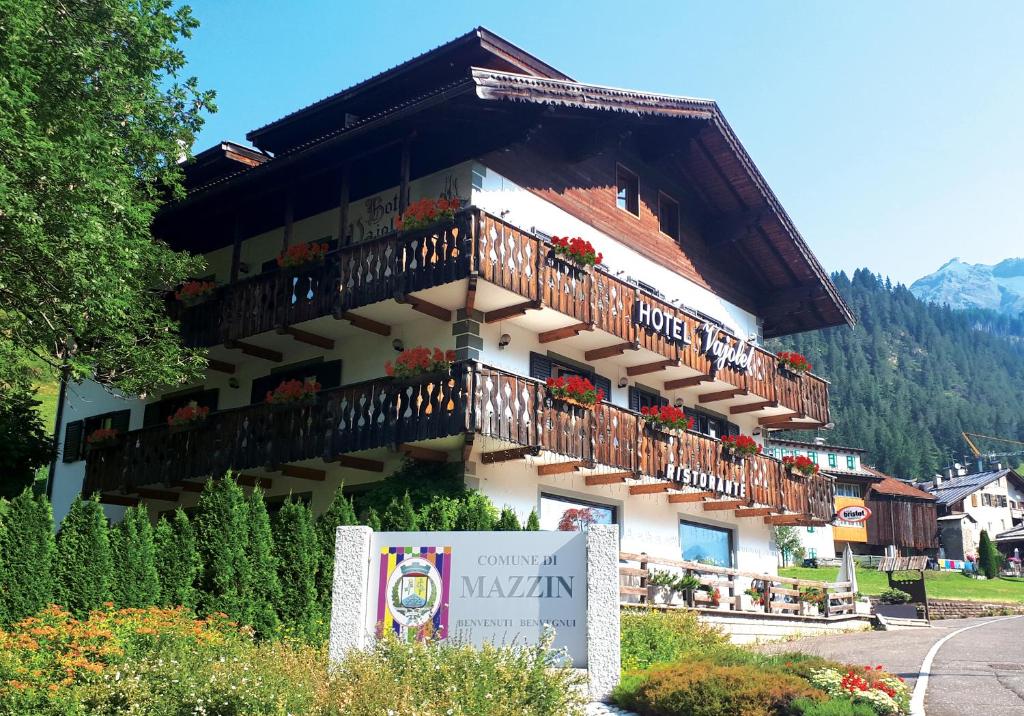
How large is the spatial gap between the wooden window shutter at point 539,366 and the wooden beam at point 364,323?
2763mm

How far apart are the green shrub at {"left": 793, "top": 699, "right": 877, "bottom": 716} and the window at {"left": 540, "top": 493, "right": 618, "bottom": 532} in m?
9.54

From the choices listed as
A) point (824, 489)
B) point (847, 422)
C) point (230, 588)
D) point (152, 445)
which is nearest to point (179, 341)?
point (152, 445)

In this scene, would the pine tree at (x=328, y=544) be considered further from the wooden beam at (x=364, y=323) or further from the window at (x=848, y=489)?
the window at (x=848, y=489)

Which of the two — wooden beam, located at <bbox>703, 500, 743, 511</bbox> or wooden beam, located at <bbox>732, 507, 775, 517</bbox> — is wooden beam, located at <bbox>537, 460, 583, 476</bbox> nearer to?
wooden beam, located at <bbox>703, 500, 743, 511</bbox>

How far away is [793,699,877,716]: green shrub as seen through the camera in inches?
389

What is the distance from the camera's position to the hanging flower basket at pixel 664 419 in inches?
824

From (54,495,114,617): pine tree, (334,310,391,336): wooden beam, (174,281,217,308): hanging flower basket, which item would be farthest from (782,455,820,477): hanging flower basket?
(54,495,114,617): pine tree

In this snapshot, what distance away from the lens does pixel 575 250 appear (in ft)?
63.5

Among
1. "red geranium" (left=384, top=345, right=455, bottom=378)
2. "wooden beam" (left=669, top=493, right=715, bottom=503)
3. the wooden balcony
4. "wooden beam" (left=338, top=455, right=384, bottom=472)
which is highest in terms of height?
the wooden balcony

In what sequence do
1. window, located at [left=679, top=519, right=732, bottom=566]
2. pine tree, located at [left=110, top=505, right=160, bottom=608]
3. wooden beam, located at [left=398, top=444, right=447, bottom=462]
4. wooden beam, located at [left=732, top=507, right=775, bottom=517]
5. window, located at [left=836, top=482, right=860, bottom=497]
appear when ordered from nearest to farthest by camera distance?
pine tree, located at [left=110, top=505, right=160, bottom=608] < wooden beam, located at [left=398, top=444, right=447, bottom=462] < window, located at [left=679, top=519, right=732, bottom=566] < wooden beam, located at [left=732, top=507, right=775, bottom=517] < window, located at [left=836, top=482, right=860, bottom=497]

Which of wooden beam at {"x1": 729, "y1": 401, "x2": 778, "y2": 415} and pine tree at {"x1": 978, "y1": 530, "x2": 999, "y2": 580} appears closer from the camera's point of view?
wooden beam at {"x1": 729, "y1": 401, "x2": 778, "y2": 415}

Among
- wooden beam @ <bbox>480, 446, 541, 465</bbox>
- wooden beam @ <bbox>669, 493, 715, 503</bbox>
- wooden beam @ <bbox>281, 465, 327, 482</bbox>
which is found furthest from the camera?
wooden beam @ <bbox>669, 493, 715, 503</bbox>

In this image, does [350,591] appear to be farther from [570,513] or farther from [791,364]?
[791,364]

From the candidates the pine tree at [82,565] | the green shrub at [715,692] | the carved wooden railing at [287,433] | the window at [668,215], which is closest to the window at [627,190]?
the window at [668,215]
